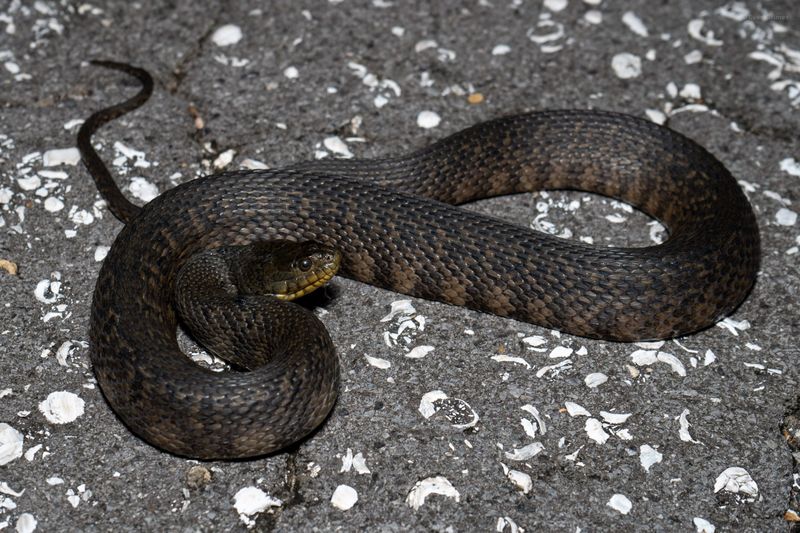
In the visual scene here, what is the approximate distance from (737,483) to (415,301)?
1708mm

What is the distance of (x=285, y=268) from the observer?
14.3ft

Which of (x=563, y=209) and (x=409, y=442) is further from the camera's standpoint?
(x=563, y=209)

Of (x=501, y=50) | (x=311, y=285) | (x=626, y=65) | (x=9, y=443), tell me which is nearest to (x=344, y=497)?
(x=311, y=285)

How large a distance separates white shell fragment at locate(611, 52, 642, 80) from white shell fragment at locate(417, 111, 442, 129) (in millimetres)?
1302

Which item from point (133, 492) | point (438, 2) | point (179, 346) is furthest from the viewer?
point (438, 2)

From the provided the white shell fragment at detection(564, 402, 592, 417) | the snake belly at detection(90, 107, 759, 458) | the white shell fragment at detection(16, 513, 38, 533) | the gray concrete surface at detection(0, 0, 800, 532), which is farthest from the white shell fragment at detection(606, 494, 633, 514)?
the white shell fragment at detection(16, 513, 38, 533)

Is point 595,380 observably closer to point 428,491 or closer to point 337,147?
point 428,491

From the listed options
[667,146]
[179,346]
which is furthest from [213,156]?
[667,146]

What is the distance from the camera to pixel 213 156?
5.42m

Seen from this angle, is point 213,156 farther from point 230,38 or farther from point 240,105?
point 230,38

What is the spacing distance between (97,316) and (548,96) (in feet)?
10.6

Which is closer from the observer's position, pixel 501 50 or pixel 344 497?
pixel 344 497

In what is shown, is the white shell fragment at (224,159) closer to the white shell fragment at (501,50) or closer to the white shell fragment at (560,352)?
the white shell fragment at (501,50)

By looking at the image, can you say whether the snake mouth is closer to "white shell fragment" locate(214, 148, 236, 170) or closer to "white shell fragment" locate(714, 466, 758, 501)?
"white shell fragment" locate(214, 148, 236, 170)
